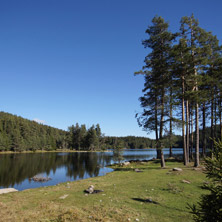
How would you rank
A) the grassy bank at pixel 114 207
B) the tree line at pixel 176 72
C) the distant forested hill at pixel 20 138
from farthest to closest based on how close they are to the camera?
the distant forested hill at pixel 20 138, the tree line at pixel 176 72, the grassy bank at pixel 114 207

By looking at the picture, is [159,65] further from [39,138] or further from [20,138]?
[39,138]

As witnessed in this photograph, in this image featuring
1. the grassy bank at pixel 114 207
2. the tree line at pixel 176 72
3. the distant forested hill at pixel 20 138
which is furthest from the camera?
the distant forested hill at pixel 20 138

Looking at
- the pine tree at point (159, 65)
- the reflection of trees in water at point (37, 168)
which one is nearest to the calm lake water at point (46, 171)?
the reflection of trees in water at point (37, 168)

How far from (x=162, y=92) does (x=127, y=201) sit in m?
16.2

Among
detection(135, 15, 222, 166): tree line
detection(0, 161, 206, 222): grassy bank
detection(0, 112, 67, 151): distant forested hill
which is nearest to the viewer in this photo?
detection(0, 161, 206, 222): grassy bank

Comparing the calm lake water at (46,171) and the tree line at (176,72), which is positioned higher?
the tree line at (176,72)

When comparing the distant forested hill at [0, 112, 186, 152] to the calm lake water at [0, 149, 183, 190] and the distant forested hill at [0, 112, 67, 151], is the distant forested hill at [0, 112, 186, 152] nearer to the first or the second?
the distant forested hill at [0, 112, 67, 151]

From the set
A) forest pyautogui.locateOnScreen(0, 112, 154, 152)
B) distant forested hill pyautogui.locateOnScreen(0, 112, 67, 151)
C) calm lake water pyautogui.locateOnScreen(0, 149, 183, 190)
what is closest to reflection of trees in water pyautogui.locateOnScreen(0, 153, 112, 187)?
calm lake water pyautogui.locateOnScreen(0, 149, 183, 190)

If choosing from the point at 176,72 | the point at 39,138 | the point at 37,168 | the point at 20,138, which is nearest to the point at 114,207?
the point at 176,72

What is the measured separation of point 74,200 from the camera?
31.3 ft

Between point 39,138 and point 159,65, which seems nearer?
point 159,65

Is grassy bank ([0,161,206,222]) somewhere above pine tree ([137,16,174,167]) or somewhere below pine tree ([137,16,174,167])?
below

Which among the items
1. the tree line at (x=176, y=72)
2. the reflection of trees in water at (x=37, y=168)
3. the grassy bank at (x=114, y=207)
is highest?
the tree line at (x=176, y=72)

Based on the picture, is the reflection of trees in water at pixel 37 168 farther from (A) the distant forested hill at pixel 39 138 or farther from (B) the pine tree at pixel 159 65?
(A) the distant forested hill at pixel 39 138
